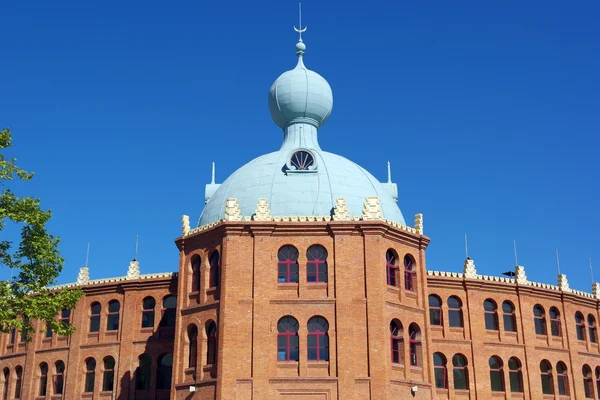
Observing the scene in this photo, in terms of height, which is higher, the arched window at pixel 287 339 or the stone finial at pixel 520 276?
the stone finial at pixel 520 276

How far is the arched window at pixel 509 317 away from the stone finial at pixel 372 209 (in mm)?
14617

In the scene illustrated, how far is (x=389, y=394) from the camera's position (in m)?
41.4

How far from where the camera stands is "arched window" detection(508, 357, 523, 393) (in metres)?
52.5

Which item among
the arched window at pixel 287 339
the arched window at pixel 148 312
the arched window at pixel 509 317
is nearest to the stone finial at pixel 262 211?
the arched window at pixel 287 339

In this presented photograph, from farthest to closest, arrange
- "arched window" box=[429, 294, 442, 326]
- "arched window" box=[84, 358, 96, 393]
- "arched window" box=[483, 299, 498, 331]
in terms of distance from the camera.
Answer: "arched window" box=[483, 299, 498, 331]
"arched window" box=[84, 358, 96, 393]
"arched window" box=[429, 294, 442, 326]

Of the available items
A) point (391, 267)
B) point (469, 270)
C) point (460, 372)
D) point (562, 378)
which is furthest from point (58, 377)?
point (562, 378)

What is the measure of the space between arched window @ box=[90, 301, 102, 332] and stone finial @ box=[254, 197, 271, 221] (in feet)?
53.1

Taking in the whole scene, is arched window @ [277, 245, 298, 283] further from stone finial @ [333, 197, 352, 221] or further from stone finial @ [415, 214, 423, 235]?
stone finial @ [415, 214, 423, 235]

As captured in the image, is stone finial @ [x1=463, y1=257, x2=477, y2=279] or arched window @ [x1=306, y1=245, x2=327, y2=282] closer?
arched window @ [x1=306, y1=245, x2=327, y2=282]

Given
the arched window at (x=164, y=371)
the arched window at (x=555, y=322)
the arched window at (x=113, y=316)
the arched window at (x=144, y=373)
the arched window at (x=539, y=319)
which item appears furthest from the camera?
the arched window at (x=555, y=322)

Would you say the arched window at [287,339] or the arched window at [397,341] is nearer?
the arched window at [287,339]

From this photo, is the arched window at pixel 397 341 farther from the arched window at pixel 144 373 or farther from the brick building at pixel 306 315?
the arched window at pixel 144 373

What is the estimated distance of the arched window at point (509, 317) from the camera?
53656 millimetres

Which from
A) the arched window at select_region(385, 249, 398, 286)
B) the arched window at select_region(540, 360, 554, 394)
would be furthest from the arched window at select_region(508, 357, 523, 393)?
the arched window at select_region(385, 249, 398, 286)
